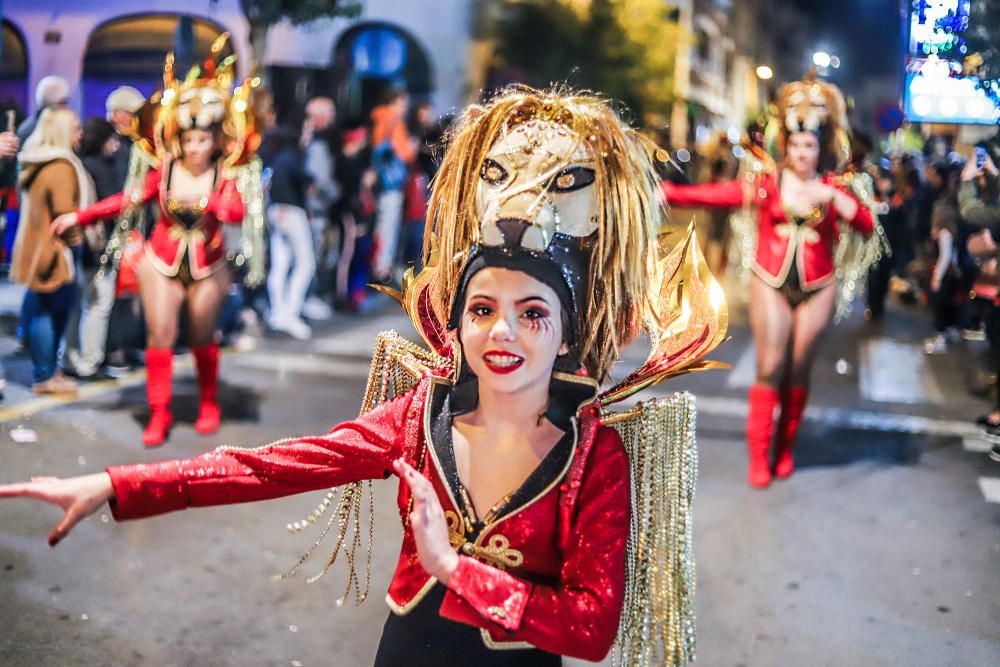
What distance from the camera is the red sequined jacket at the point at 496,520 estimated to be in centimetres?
174

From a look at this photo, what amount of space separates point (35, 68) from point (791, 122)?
3.73 metres

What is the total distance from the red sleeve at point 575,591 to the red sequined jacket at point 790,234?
3.26 meters

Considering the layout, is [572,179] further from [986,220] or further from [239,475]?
[986,220]

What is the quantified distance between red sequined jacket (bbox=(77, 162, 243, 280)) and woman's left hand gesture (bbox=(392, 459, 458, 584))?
377 centimetres

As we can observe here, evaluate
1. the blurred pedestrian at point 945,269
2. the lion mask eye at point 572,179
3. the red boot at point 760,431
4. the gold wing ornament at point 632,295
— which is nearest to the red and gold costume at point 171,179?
the red boot at point 760,431

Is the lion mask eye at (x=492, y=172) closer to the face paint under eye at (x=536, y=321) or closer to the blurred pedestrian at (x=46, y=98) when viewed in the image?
the face paint under eye at (x=536, y=321)

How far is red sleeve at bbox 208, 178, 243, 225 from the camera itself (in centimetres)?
516

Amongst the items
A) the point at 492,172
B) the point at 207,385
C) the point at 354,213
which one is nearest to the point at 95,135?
the point at 207,385

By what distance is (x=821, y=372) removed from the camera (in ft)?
26.5

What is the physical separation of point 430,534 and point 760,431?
12.1 feet

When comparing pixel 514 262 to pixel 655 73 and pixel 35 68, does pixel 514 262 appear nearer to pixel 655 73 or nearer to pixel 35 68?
pixel 35 68

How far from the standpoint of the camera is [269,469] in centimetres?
193

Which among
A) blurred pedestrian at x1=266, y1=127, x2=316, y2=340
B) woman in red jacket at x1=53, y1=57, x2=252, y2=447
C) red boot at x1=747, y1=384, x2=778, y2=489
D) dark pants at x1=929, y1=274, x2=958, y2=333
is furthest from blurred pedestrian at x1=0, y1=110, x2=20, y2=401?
dark pants at x1=929, y1=274, x2=958, y2=333

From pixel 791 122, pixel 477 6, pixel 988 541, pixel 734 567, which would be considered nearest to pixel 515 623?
pixel 734 567
